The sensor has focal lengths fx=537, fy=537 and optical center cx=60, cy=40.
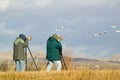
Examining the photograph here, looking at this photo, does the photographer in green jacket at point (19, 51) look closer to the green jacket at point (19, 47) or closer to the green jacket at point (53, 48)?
the green jacket at point (19, 47)

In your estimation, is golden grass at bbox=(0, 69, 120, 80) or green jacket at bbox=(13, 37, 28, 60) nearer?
golden grass at bbox=(0, 69, 120, 80)

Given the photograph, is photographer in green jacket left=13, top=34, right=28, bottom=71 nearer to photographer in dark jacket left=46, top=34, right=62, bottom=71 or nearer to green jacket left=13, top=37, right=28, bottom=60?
green jacket left=13, top=37, right=28, bottom=60

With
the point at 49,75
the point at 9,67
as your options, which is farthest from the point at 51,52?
the point at 9,67

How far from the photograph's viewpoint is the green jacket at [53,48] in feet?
74.3

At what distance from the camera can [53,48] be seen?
894 inches

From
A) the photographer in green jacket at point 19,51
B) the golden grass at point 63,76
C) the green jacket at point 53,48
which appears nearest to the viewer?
the golden grass at point 63,76

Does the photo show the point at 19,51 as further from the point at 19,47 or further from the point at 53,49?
the point at 53,49

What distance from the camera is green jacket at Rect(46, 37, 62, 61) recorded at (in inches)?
892

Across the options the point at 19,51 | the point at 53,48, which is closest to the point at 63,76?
the point at 53,48

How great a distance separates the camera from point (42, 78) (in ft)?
58.4

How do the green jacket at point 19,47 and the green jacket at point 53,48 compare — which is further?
the green jacket at point 19,47

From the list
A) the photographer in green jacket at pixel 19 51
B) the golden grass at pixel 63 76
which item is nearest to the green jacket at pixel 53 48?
the photographer in green jacket at pixel 19 51

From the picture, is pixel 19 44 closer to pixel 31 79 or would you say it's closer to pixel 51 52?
pixel 51 52

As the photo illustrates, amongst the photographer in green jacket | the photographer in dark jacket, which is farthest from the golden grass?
the photographer in green jacket
